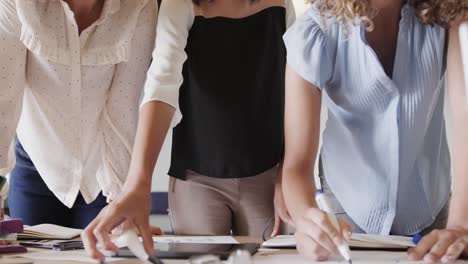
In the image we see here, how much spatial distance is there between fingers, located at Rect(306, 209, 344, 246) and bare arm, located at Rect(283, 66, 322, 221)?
14cm

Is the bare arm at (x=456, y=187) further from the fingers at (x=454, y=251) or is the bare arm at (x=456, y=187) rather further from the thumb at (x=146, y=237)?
the thumb at (x=146, y=237)

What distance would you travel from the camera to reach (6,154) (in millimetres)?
1552

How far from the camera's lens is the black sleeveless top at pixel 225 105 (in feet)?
5.66

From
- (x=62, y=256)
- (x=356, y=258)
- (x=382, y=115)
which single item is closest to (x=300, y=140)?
(x=382, y=115)

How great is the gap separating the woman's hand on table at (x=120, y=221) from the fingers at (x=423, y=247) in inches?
17.4

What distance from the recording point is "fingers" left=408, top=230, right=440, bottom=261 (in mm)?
1163

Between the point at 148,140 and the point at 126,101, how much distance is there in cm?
26

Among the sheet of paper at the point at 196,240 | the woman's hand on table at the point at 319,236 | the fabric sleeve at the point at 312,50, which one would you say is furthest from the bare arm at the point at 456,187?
the sheet of paper at the point at 196,240

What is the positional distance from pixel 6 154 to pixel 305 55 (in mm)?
691

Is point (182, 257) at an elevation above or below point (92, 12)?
below

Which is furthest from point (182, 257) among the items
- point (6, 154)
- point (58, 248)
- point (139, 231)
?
point (6, 154)

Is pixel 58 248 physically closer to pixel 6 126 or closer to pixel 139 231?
pixel 139 231

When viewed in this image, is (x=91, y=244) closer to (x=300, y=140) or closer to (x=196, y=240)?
(x=196, y=240)

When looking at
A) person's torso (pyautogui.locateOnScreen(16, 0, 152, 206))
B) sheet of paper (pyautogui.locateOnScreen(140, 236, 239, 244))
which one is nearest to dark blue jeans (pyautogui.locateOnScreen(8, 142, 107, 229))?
person's torso (pyautogui.locateOnScreen(16, 0, 152, 206))
